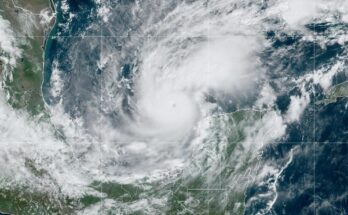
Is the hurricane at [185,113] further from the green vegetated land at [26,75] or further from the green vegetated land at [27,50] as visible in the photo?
the green vegetated land at [27,50]

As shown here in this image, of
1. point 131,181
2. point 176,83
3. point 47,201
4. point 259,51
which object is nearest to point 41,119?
point 47,201

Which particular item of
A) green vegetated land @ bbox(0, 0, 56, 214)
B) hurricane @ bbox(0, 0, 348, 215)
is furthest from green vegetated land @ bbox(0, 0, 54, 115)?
hurricane @ bbox(0, 0, 348, 215)

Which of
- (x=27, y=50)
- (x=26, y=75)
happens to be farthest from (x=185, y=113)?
(x=27, y=50)

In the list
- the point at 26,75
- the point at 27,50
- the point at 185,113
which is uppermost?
the point at 27,50

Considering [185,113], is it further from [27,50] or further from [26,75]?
[27,50]

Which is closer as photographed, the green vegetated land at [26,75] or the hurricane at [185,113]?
the hurricane at [185,113]

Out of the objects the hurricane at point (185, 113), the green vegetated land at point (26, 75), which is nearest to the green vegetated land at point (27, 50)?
the green vegetated land at point (26, 75)

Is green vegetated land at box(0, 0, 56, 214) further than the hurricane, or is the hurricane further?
green vegetated land at box(0, 0, 56, 214)

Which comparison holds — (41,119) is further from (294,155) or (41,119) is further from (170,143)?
(294,155)

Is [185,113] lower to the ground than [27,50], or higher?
lower

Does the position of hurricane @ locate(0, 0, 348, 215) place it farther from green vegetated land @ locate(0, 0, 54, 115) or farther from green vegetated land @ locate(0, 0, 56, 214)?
green vegetated land @ locate(0, 0, 54, 115)

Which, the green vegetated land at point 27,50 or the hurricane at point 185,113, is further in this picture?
the green vegetated land at point 27,50
